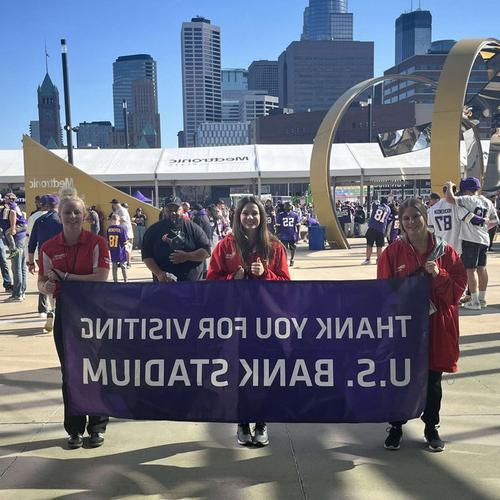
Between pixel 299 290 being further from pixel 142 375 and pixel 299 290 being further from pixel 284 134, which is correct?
pixel 284 134

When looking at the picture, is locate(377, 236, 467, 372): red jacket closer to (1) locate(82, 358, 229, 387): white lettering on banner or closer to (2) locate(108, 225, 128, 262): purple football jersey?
(1) locate(82, 358, 229, 387): white lettering on banner

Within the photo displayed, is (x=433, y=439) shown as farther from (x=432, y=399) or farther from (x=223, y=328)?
(x=223, y=328)

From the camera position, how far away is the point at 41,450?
3.55m

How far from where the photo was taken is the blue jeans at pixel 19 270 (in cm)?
885

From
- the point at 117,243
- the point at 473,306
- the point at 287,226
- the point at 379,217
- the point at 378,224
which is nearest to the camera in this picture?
the point at 473,306

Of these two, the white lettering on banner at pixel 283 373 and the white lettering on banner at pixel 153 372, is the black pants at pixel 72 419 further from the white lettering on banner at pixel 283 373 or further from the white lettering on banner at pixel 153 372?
the white lettering on banner at pixel 283 373

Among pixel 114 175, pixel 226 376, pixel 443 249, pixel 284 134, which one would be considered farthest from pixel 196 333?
pixel 284 134

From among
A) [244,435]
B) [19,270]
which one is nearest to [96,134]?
[19,270]

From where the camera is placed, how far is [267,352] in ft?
10.7

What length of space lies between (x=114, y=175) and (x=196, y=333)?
24.3m

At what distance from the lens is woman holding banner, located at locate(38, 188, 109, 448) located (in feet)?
11.8

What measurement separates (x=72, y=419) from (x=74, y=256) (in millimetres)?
1094

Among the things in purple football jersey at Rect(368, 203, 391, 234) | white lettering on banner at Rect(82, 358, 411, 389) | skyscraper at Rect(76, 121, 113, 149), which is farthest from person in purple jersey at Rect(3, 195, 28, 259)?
skyscraper at Rect(76, 121, 113, 149)

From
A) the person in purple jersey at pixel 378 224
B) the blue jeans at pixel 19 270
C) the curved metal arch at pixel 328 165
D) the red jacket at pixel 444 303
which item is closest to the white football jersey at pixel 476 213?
the red jacket at pixel 444 303
